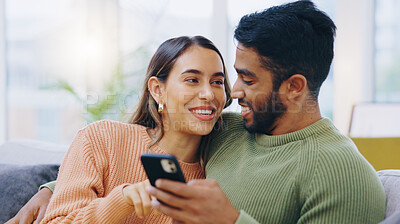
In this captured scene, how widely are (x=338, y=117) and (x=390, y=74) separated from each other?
651 mm

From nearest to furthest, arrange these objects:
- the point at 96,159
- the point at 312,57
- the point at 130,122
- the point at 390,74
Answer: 1. the point at 312,57
2. the point at 96,159
3. the point at 130,122
4. the point at 390,74

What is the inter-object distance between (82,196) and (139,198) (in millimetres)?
293

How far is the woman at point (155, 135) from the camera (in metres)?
1.48

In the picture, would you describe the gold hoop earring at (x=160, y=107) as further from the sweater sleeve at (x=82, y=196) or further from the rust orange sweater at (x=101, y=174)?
the sweater sleeve at (x=82, y=196)

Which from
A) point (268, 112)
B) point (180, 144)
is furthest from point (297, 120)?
point (180, 144)

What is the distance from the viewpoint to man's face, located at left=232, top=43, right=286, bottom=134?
1.48 meters

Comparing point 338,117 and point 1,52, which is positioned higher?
point 1,52

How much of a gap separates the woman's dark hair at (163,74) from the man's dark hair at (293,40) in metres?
0.29

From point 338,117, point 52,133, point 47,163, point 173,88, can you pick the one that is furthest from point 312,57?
point 52,133

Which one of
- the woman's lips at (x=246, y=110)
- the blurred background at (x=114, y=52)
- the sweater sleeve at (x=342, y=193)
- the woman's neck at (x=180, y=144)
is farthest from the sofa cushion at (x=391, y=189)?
the blurred background at (x=114, y=52)

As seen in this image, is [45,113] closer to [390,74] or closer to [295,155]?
[390,74]

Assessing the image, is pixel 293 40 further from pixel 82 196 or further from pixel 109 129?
pixel 82 196

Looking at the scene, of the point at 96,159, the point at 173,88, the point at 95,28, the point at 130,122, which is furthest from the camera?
the point at 95,28

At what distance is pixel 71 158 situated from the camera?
1.59m
